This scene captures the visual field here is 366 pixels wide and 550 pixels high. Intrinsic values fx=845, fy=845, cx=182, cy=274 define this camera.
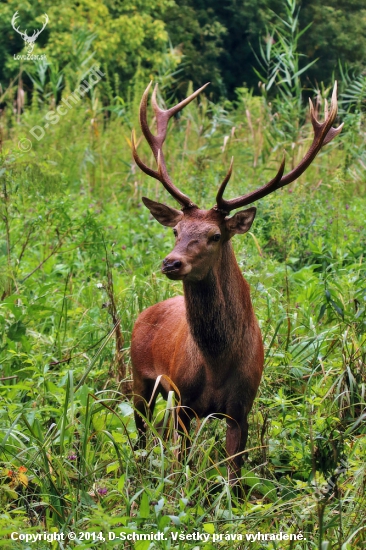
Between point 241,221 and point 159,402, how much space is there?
134 cm

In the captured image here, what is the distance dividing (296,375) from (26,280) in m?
2.04

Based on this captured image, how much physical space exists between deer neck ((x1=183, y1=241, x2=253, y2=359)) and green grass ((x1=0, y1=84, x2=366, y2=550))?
1.41 feet

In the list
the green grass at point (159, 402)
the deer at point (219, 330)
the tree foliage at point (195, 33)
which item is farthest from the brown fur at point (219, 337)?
the tree foliage at point (195, 33)

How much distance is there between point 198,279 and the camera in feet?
13.2

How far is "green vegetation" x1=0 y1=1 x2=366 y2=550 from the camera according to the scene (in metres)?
3.27

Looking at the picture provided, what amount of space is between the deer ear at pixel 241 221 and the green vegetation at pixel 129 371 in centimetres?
80

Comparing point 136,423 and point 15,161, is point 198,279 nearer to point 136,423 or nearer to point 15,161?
point 136,423

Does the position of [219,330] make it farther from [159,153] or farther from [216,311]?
[159,153]

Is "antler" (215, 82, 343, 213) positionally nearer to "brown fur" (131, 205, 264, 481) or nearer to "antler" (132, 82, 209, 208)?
"brown fur" (131, 205, 264, 481)

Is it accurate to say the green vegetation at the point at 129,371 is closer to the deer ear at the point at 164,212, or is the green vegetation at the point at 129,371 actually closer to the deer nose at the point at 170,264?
the deer nose at the point at 170,264

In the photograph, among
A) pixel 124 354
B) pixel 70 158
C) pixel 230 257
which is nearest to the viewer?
pixel 230 257

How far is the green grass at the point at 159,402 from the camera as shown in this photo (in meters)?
3.28

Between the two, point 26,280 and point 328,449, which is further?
point 26,280

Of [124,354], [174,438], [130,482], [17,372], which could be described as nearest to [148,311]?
[124,354]
